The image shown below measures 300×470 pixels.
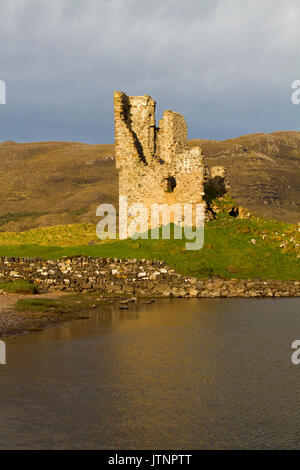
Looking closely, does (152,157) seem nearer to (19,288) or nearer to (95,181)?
(19,288)

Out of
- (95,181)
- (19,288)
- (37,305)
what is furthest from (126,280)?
(95,181)

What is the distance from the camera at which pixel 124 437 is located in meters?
8.52

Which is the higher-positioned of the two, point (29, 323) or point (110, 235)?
point (110, 235)

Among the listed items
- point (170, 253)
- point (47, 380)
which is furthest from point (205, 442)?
point (170, 253)

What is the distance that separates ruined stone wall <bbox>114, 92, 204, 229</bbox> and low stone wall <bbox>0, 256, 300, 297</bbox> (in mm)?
9098

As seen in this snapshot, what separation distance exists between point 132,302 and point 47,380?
45.4 ft

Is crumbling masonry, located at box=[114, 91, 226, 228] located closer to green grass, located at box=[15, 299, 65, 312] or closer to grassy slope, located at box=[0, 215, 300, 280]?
grassy slope, located at box=[0, 215, 300, 280]

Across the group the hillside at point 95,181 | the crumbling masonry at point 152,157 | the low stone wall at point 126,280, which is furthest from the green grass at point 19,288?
the hillside at point 95,181

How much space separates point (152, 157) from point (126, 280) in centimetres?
1422

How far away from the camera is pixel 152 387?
36.6ft

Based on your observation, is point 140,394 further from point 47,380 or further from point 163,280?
point 163,280

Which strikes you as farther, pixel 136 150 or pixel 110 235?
pixel 110 235

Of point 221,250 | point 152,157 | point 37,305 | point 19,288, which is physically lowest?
point 37,305
